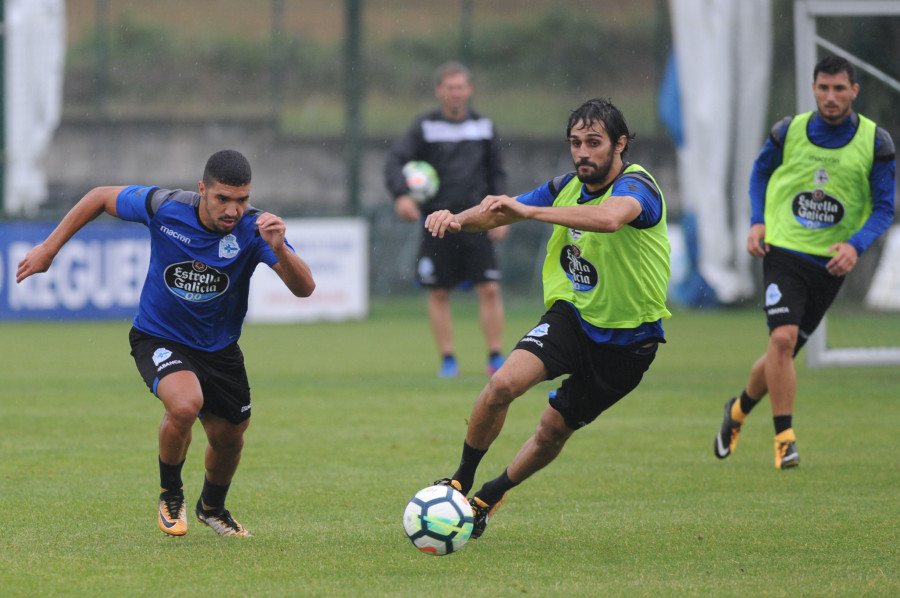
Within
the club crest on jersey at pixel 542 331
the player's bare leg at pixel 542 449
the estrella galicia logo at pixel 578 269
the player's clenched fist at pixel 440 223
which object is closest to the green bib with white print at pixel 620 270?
the estrella galicia logo at pixel 578 269

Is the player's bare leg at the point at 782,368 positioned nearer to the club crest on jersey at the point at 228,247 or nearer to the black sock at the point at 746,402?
the black sock at the point at 746,402

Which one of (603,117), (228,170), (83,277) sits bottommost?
(83,277)

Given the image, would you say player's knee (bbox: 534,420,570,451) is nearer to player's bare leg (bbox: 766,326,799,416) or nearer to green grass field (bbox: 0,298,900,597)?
green grass field (bbox: 0,298,900,597)

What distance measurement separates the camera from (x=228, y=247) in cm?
554

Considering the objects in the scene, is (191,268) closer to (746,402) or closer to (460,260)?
(746,402)

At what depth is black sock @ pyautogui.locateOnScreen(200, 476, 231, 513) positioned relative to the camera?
571cm

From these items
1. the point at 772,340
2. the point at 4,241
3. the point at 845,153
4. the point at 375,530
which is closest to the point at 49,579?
the point at 375,530

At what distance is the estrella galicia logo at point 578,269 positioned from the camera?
5.61m

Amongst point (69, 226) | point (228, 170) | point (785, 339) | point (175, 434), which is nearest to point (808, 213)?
point (785, 339)

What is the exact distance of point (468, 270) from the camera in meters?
11.1

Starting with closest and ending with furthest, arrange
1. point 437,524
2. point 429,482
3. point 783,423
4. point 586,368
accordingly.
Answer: point 437,524 < point 586,368 < point 429,482 < point 783,423

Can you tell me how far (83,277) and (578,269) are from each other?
12.2 meters

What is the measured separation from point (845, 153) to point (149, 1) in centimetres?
2653

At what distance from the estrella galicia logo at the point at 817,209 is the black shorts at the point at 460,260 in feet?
12.4
